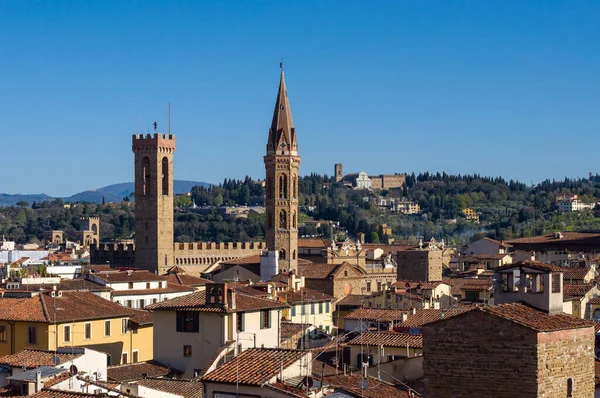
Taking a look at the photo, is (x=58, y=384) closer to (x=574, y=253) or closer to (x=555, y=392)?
(x=555, y=392)

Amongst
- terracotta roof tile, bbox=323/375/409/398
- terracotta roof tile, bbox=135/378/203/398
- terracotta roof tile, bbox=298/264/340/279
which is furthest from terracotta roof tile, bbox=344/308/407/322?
terracotta roof tile, bbox=298/264/340/279

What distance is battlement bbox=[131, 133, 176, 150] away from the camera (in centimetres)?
8481

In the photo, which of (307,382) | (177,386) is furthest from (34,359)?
(307,382)

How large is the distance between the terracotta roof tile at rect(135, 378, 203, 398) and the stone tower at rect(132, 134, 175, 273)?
62.1 meters

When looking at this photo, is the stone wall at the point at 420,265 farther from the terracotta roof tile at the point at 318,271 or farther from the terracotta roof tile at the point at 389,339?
the terracotta roof tile at the point at 389,339

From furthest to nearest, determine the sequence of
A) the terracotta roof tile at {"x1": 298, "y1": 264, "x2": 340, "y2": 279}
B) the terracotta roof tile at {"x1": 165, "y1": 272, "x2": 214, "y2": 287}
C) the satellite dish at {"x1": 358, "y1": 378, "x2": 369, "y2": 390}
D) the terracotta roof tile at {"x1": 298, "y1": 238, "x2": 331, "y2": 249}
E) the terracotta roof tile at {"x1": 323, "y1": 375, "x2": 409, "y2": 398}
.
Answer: the terracotta roof tile at {"x1": 298, "y1": 238, "x2": 331, "y2": 249} < the terracotta roof tile at {"x1": 298, "y1": 264, "x2": 340, "y2": 279} < the terracotta roof tile at {"x1": 165, "y1": 272, "x2": 214, "y2": 287} < the terracotta roof tile at {"x1": 323, "y1": 375, "x2": 409, "y2": 398} < the satellite dish at {"x1": 358, "y1": 378, "x2": 369, "y2": 390}

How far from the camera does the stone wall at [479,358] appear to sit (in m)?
11.7

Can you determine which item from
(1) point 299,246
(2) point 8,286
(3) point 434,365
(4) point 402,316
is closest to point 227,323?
(4) point 402,316

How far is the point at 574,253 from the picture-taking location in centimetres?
6419

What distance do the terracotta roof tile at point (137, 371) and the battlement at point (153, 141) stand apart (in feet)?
201

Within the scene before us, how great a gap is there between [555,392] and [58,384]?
8.43m

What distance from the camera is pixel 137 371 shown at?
23.2 m

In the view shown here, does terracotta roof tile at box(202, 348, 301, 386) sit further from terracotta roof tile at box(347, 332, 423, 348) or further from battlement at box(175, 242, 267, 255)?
battlement at box(175, 242, 267, 255)

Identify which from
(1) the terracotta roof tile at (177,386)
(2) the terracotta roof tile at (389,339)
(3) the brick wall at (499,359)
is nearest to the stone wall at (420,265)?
(2) the terracotta roof tile at (389,339)
